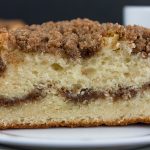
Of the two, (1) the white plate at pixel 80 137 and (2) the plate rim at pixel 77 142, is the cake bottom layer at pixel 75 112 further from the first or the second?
(2) the plate rim at pixel 77 142

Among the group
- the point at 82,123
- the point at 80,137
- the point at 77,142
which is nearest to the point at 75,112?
the point at 82,123

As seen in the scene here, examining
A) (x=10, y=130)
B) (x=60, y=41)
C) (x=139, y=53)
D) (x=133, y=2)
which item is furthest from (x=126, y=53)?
(x=133, y=2)

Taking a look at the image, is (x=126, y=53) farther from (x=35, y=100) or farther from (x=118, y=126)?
(x=35, y=100)

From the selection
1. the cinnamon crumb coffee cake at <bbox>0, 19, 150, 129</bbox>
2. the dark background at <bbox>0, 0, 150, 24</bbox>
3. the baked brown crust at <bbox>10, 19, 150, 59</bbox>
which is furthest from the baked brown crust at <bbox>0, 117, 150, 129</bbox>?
the dark background at <bbox>0, 0, 150, 24</bbox>

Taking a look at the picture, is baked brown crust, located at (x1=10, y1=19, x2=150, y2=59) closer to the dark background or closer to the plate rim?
the plate rim

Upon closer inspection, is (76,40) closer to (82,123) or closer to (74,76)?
(74,76)

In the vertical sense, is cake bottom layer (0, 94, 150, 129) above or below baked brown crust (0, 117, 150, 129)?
above

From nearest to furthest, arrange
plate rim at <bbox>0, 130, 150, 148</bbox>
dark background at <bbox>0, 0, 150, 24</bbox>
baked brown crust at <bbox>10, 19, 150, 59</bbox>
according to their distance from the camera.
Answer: plate rim at <bbox>0, 130, 150, 148</bbox>, baked brown crust at <bbox>10, 19, 150, 59</bbox>, dark background at <bbox>0, 0, 150, 24</bbox>

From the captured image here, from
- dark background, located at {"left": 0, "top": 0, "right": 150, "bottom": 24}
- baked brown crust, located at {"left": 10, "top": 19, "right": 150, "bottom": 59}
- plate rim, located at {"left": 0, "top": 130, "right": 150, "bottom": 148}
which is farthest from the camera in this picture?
dark background, located at {"left": 0, "top": 0, "right": 150, "bottom": 24}
